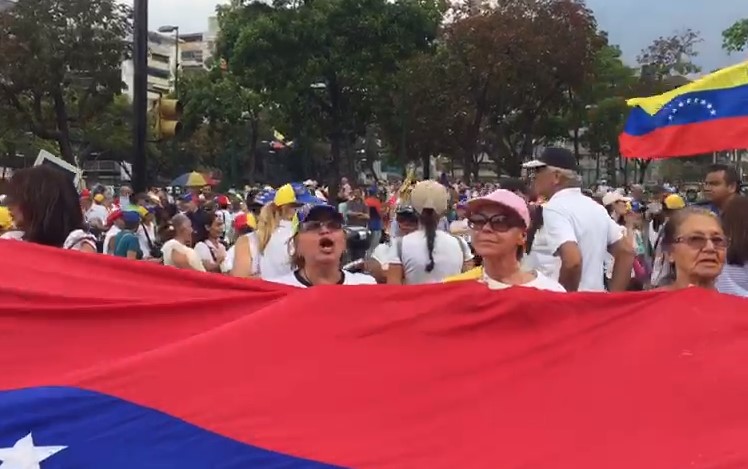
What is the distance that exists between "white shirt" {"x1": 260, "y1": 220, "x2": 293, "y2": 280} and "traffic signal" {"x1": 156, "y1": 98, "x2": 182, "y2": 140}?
14.1 ft

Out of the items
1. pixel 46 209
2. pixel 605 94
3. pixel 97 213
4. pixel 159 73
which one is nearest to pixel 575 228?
pixel 46 209

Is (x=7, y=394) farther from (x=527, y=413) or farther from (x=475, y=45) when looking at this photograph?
(x=475, y=45)

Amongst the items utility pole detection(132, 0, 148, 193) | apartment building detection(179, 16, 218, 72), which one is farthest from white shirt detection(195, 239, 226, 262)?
apartment building detection(179, 16, 218, 72)

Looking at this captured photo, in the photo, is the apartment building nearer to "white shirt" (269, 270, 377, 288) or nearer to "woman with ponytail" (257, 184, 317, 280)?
"woman with ponytail" (257, 184, 317, 280)

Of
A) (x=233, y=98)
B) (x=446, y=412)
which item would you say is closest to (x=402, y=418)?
(x=446, y=412)

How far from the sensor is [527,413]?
133 inches

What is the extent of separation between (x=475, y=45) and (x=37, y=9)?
50.9ft

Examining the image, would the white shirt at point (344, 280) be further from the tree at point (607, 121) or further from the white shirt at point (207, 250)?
the tree at point (607, 121)

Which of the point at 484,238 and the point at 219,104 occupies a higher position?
the point at 219,104

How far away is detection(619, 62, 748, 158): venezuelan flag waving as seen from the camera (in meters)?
7.36

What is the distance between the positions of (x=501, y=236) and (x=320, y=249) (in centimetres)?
90

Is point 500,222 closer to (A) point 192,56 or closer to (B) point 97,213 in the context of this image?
(B) point 97,213

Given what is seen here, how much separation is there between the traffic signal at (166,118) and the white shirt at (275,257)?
4.31m

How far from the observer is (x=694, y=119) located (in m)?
7.73
